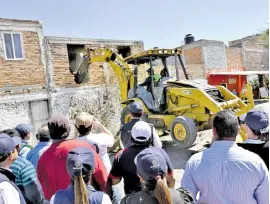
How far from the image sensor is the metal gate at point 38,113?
1062cm

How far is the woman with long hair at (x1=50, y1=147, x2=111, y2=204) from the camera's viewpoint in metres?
1.77

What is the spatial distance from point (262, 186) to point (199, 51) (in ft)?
63.1

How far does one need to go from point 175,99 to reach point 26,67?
635 cm

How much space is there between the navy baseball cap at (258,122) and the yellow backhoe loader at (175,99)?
13.5 ft

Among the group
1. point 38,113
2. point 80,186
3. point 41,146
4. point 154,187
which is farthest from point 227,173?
point 38,113

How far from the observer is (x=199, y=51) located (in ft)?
66.4

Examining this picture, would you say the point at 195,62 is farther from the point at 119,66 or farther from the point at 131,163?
the point at 131,163

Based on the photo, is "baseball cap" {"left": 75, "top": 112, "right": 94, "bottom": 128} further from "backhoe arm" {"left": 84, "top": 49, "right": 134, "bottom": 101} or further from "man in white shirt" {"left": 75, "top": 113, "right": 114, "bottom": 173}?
"backhoe arm" {"left": 84, "top": 49, "right": 134, "bottom": 101}

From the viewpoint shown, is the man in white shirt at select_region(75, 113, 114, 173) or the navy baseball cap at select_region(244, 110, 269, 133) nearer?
the navy baseball cap at select_region(244, 110, 269, 133)

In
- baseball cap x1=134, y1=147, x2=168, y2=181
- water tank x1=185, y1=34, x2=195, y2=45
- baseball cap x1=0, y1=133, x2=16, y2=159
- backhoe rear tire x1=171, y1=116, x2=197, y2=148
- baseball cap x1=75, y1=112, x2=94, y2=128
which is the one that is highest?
water tank x1=185, y1=34, x2=195, y2=45

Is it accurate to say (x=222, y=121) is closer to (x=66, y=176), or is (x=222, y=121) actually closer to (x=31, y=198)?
(x=66, y=176)

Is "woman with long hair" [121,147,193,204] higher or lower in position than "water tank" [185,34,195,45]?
lower

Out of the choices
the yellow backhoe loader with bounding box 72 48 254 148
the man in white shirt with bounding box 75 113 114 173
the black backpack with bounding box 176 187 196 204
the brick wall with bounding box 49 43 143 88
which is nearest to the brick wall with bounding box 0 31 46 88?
the brick wall with bounding box 49 43 143 88

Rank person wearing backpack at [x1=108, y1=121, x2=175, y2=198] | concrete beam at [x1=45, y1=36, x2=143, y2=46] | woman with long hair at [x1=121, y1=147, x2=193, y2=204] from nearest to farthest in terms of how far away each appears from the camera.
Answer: woman with long hair at [x1=121, y1=147, x2=193, y2=204] < person wearing backpack at [x1=108, y1=121, x2=175, y2=198] < concrete beam at [x1=45, y1=36, x2=143, y2=46]
